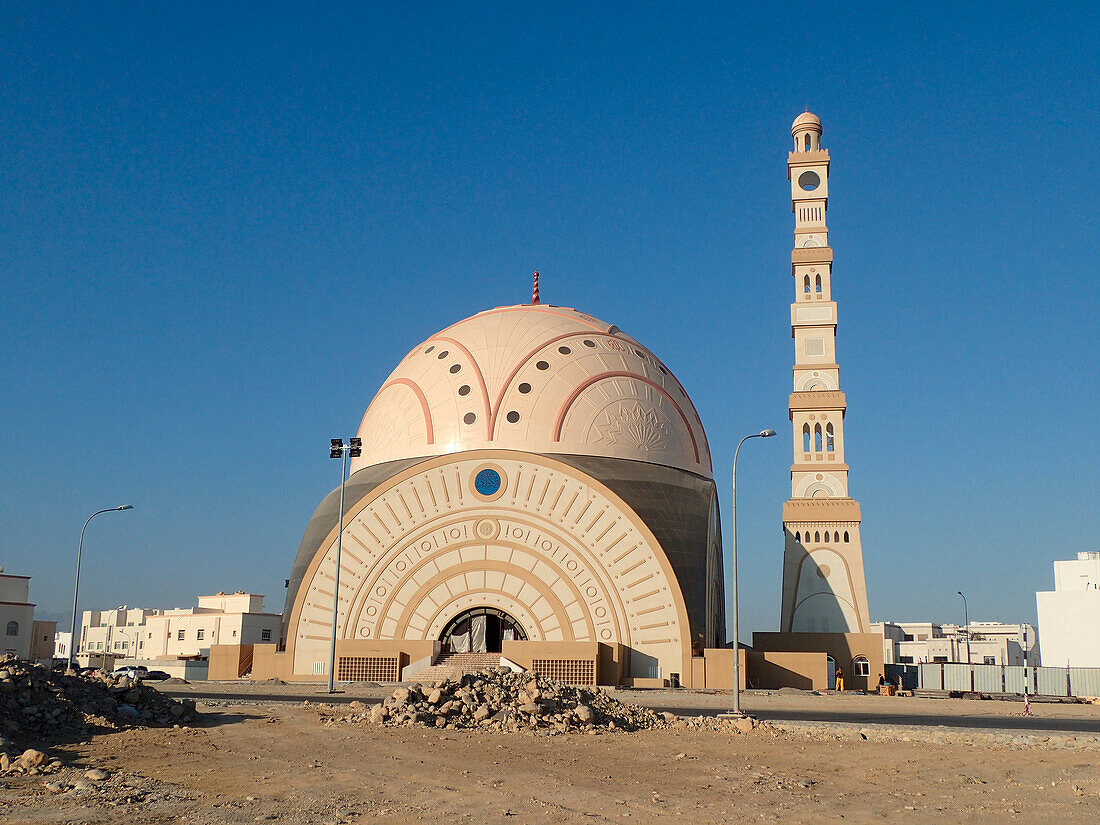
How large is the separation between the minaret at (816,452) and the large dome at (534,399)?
17.5ft

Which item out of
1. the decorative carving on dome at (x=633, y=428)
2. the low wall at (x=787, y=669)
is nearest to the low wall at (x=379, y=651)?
the decorative carving on dome at (x=633, y=428)

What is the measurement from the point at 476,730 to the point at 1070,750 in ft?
37.9

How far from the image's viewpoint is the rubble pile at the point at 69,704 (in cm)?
1894

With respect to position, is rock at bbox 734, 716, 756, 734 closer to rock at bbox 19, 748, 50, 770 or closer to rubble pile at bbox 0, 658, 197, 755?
rubble pile at bbox 0, 658, 197, 755

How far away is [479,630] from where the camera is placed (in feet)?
129

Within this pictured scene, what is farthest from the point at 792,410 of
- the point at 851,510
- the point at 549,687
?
the point at 549,687

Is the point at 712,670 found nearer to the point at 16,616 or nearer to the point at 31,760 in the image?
the point at 31,760

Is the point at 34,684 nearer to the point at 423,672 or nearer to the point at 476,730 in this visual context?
the point at 476,730

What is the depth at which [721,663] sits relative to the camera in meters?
38.3

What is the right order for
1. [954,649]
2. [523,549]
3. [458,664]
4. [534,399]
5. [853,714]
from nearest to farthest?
[853,714]
[458,664]
[523,549]
[534,399]
[954,649]

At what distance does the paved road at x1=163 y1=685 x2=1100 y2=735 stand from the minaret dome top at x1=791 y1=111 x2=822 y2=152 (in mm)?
32693

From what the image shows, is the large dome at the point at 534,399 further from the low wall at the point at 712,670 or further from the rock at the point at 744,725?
the rock at the point at 744,725

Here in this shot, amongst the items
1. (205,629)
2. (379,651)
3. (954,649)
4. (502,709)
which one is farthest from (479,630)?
(954,649)

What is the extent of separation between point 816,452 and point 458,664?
863 inches
